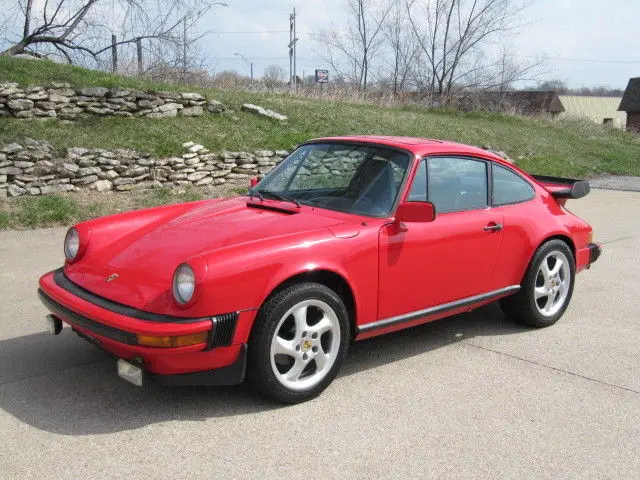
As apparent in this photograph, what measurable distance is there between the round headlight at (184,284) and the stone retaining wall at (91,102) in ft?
30.3

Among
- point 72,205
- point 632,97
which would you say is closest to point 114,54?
point 72,205

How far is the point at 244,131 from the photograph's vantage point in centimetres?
1358

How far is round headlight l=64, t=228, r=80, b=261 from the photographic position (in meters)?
4.15

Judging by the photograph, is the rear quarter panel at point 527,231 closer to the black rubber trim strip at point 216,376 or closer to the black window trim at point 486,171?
the black window trim at point 486,171

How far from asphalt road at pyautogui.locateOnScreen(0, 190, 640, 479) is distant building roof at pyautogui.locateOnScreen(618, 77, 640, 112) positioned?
60241 mm

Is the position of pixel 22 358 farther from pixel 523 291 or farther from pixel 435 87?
pixel 435 87

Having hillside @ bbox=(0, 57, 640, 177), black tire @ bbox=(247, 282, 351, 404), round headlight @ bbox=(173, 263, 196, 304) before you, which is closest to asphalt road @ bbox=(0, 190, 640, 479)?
black tire @ bbox=(247, 282, 351, 404)

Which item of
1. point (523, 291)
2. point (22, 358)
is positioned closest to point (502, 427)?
point (523, 291)

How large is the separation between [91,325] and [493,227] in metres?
2.72

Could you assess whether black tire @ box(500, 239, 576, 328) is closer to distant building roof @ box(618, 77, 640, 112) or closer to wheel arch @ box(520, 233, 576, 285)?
wheel arch @ box(520, 233, 576, 285)

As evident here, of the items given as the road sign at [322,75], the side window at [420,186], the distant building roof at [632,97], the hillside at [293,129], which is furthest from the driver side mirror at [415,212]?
the distant building roof at [632,97]

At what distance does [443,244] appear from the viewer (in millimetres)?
4348

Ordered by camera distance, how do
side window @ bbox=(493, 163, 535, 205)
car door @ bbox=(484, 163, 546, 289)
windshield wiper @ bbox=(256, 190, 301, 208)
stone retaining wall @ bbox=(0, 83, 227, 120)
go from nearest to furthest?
windshield wiper @ bbox=(256, 190, 301, 208)
car door @ bbox=(484, 163, 546, 289)
side window @ bbox=(493, 163, 535, 205)
stone retaining wall @ bbox=(0, 83, 227, 120)

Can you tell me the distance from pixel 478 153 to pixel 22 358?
342 centimetres
